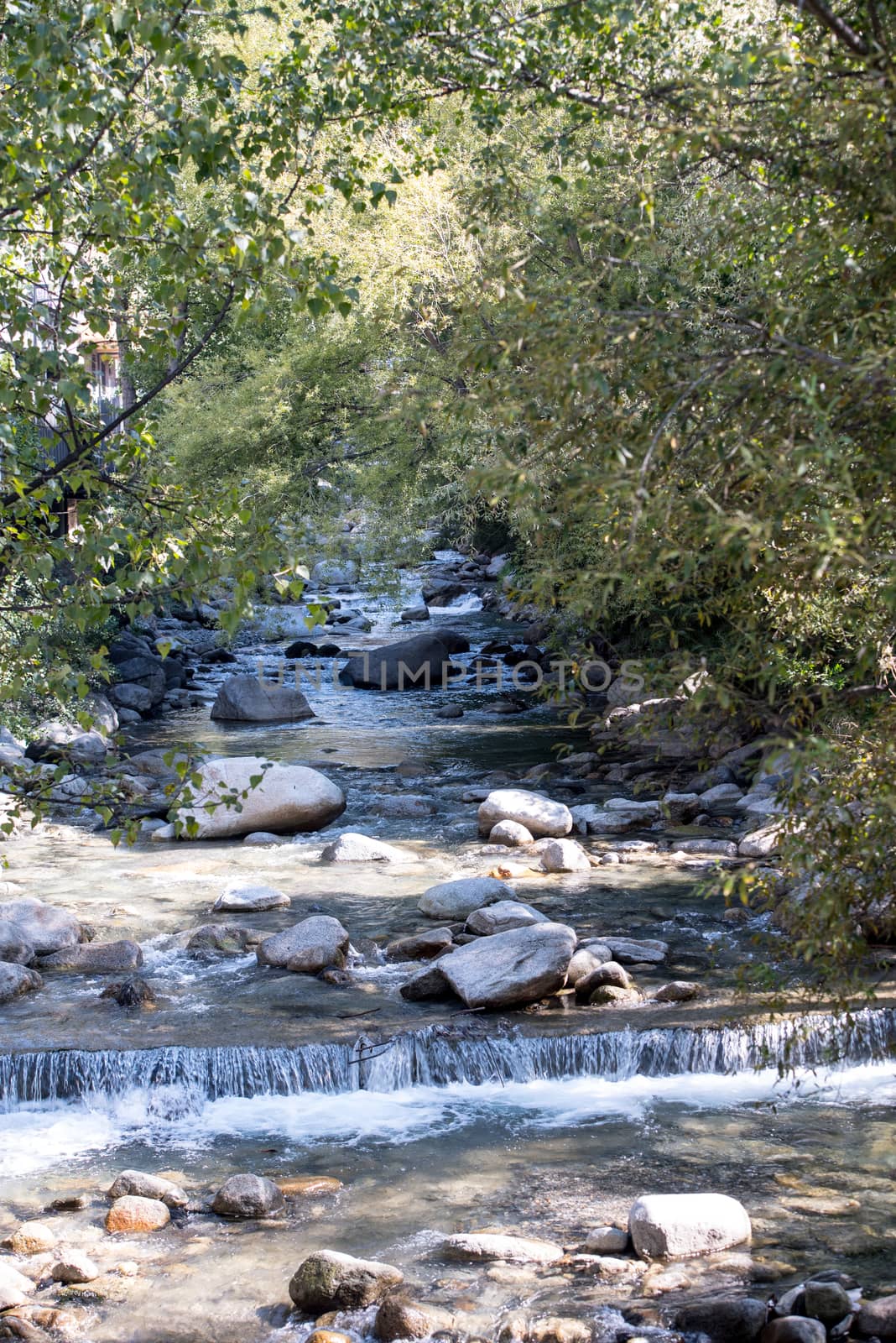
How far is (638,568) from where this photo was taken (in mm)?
4160

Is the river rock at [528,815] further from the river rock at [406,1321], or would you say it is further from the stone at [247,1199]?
the river rock at [406,1321]

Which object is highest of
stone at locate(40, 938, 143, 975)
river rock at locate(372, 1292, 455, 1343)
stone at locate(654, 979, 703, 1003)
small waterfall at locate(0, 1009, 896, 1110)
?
stone at locate(40, 938, 143, 975)

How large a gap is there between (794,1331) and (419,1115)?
332cm

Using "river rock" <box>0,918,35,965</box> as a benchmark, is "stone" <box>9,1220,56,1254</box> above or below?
below

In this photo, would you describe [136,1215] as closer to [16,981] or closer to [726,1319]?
[726,1319]

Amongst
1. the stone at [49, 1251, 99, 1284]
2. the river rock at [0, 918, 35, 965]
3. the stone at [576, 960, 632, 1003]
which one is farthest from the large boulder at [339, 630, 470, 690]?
the stone at [49, 1251, 99, 1284]

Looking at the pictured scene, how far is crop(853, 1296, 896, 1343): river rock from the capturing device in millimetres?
5262

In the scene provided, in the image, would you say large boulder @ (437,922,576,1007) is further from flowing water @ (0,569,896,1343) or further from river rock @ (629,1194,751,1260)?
river rock @ (629,1194,751,1260)

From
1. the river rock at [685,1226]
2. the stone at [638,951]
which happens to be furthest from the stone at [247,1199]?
the stone at [638,951]

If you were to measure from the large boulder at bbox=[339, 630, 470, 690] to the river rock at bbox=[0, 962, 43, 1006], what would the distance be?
1475cm

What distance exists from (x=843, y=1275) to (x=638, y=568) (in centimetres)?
373

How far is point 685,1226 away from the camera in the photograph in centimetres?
622

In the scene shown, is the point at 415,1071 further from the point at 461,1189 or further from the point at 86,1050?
the point at 86,1050

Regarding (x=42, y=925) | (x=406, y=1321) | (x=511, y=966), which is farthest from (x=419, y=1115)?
(x=42, y=925)
